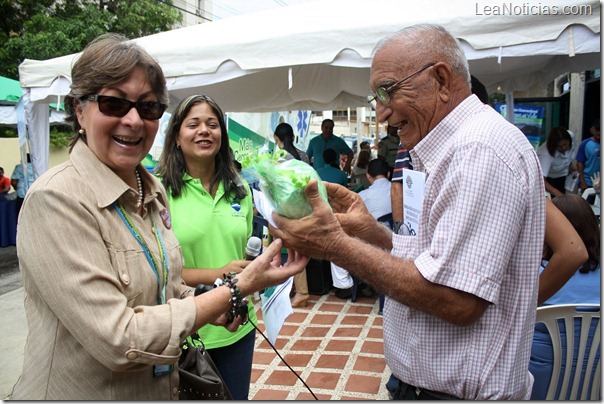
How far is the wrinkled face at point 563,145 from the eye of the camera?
6965 millimetres

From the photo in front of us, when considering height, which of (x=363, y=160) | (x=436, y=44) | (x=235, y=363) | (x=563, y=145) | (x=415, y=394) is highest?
(x=436, y=44)

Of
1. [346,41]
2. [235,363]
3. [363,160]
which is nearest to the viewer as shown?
[235,363]

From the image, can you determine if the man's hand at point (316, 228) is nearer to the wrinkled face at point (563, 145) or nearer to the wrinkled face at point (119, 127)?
the wrinkled face at point (119, 127)

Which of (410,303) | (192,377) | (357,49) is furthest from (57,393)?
(357,49)

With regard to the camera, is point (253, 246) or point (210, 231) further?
point (210, 231)

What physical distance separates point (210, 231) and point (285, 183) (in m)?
0.97

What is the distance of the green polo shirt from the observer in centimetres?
221

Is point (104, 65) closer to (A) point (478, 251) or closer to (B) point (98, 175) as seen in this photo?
(B) point (98, 175)

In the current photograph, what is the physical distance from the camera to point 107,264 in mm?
1290

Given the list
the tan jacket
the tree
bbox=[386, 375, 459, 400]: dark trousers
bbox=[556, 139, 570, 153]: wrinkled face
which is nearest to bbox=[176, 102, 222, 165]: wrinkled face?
the tan jacket

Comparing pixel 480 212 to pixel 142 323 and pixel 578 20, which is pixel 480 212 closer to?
pixel 142 323

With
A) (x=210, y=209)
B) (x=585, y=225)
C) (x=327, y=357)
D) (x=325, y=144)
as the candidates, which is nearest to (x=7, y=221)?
(x=325, y=144)

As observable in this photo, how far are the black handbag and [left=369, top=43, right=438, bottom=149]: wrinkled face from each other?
44.3 inches

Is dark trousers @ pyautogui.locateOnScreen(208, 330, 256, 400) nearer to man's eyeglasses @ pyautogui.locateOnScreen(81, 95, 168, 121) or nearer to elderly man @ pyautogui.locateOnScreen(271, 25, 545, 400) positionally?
elderly man @ pyautogui.locateOnScreen(271, 25, 545, 400)
